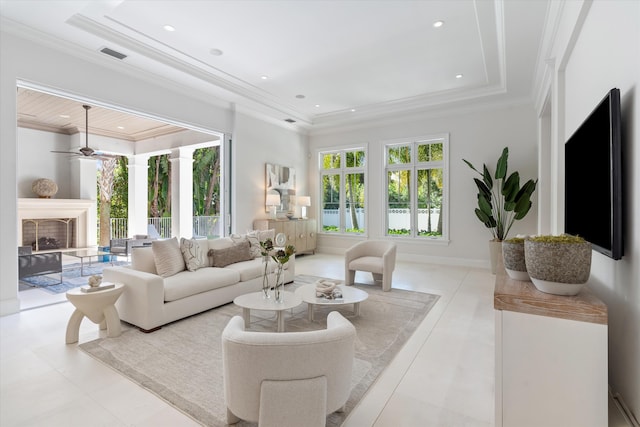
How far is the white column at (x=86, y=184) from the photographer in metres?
8.06

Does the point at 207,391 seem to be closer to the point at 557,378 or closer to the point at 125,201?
the point at 557,378

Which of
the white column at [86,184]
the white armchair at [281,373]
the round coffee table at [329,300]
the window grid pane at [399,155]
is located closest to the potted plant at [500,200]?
the window grid pane at [399,155]

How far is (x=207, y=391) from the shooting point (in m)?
2.08

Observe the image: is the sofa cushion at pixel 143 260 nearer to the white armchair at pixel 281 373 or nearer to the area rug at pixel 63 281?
the area rug at pixel 63 281

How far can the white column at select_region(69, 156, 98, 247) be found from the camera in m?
8.06

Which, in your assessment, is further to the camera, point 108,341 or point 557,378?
point 108,341

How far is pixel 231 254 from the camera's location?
4277 millimetres

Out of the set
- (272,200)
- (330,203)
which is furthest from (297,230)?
(330,203)

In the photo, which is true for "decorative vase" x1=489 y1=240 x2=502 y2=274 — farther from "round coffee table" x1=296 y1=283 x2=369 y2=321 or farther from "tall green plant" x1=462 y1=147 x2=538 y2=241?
"round coffee table" x1=296 y1=283 x2=369 y2=321

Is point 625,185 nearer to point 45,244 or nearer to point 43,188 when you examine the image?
point 43,188

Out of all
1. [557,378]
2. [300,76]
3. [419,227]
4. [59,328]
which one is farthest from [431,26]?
[59,328]

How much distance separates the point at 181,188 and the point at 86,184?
2.58 meters

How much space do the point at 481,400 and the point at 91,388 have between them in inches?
103

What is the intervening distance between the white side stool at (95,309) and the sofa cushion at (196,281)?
446 mm
